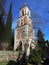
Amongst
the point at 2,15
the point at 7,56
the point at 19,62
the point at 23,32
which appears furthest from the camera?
the point at 23,32

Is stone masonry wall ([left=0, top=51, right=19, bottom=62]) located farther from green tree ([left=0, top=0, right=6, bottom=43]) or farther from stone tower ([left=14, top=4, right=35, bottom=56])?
green tree ([left=0, top=0, right=6, bottom=43])

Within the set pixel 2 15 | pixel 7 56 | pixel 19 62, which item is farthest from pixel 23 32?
pixel 2 15

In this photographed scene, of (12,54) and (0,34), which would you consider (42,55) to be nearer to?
(12,54)

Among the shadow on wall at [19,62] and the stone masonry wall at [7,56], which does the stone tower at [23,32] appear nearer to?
the shadow on wall at [19,62]

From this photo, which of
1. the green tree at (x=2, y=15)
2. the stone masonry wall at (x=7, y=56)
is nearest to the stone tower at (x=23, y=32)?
the stone masonry wall at (x=7, y=56)

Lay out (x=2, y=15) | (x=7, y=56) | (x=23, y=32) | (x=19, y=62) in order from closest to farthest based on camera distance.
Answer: (x=2, y=15) < (x=19, y=62) < (x=7, y=56) < (x=23, y=32)

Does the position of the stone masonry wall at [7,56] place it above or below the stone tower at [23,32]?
below

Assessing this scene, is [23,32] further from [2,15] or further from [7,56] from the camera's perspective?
[2,15]

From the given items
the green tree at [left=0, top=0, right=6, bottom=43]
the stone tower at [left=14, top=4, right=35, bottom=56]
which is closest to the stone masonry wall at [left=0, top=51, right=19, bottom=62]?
the stone tower at [left=14, top=4, right=35, bottom=56]

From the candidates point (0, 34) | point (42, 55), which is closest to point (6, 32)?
point (0, 34)

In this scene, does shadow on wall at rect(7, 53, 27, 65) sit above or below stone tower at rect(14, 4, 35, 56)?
below

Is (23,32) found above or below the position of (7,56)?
above

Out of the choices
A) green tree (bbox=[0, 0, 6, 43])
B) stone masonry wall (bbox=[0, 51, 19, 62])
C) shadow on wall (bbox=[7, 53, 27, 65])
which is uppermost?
green tree (bbox=[0, 0, 6, 43])

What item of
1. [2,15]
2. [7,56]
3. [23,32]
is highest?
[23,32]
